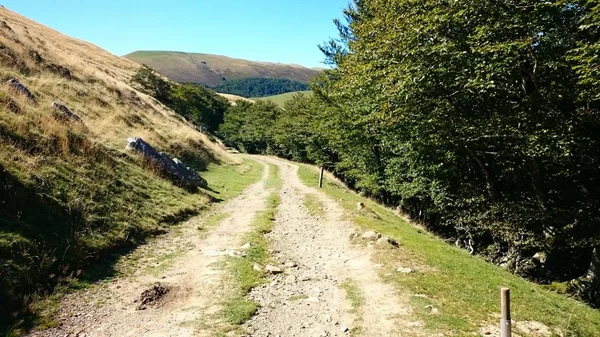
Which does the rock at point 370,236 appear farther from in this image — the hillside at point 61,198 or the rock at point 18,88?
the rock at point 18,88

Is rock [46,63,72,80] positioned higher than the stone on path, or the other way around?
rock [46,63,72,80]

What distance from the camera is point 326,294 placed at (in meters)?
9.89

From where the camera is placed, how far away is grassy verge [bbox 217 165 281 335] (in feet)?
27.3

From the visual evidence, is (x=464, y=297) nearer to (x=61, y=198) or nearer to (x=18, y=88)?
(x=61, y=198)

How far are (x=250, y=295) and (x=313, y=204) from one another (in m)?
13.4

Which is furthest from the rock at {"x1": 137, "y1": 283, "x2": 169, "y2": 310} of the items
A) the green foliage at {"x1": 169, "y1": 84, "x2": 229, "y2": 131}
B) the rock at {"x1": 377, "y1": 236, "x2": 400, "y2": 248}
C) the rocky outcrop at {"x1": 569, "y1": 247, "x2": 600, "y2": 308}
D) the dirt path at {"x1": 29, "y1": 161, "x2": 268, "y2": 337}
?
the green foliage at {"x1": 169, "y1": 84, "x2": 229, "y2": 131}

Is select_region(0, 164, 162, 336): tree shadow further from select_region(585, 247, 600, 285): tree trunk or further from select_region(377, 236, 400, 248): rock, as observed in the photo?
select_region(585, 247, 600, 285): tree trunk

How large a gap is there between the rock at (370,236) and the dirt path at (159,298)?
5.25m

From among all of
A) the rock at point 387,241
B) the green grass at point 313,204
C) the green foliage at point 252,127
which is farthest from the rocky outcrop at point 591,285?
the green foliage at point 252,127

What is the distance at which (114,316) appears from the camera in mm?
8398

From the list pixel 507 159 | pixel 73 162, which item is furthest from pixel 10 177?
pixel 507 159

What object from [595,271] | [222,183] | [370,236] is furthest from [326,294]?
[222,183]

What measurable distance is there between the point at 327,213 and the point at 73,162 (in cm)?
1268

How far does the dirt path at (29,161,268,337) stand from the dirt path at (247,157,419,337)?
1.44 m
